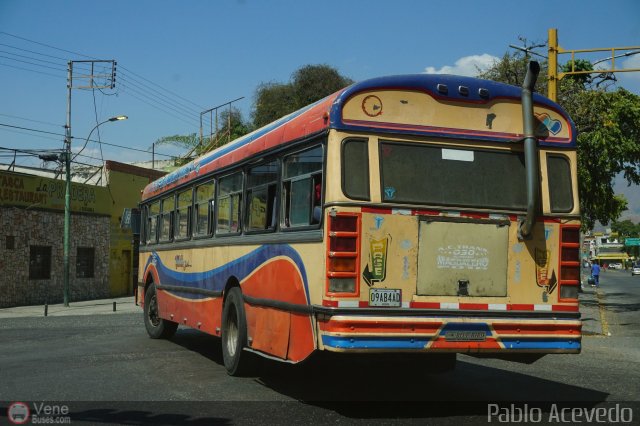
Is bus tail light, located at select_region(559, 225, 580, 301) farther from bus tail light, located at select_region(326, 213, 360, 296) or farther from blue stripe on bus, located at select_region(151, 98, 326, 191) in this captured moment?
blue stripe on bus, located at select_region(151, 98, 326, 191)

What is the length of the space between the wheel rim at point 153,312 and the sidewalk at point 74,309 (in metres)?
10.7

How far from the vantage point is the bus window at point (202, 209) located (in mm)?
11436

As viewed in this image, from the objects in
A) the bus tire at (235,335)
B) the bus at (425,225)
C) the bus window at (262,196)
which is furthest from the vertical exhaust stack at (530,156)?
the bus tire at (235,335)

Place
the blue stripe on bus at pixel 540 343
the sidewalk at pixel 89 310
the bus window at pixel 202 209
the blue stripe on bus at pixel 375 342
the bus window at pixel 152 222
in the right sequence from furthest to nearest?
the sidewalk at pixel 89 310 < the bus window at pixel 152 222 < the bus window at pixel 202 209 < the blue stripe on bus at pixel 540 343 < the blue stripe on bus at pixel 375 342

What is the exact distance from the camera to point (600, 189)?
86.5ft

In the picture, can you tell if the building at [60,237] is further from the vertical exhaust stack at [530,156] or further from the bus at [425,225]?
the vertical exhaust stack at [530,156]

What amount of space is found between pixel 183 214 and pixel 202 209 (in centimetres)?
131

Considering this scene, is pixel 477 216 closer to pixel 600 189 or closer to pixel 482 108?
pixel 482 108

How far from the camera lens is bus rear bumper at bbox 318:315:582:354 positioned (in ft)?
22.7

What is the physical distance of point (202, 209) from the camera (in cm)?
1186

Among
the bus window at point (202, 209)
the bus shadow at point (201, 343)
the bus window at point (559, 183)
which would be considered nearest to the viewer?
the bus window at point (559, 183)

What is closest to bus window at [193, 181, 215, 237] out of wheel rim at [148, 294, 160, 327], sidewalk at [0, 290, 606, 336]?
wheel rim at [148, 294, 160, 327]

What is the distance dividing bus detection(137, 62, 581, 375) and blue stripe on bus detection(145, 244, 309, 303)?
0.05 metres

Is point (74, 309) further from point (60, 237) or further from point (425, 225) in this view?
point (425, 225)
